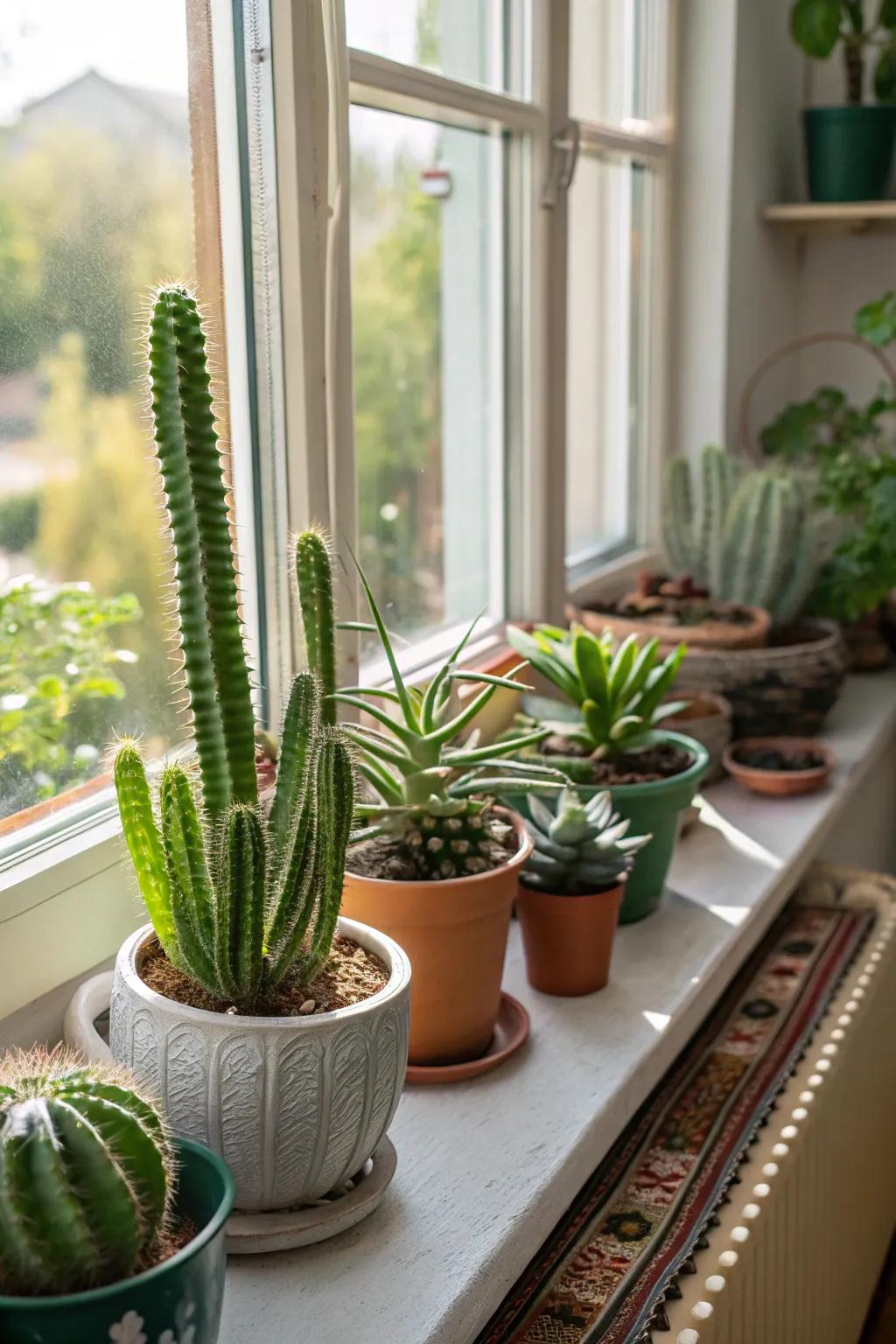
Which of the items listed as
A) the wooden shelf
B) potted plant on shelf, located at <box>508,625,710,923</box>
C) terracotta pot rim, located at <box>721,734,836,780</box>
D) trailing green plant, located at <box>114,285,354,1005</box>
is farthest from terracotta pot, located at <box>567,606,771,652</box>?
trailing green plant, located at <box>114,285,354,1005</box>

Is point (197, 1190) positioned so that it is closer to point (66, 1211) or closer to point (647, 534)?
point (66, 1211)

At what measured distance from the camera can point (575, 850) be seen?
1291mm

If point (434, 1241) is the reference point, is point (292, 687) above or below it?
above

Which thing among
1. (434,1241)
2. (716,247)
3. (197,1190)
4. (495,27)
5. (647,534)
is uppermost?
(495,27)

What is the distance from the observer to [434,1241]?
0.99 metres

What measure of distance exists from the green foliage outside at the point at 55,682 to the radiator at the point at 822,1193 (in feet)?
2.06

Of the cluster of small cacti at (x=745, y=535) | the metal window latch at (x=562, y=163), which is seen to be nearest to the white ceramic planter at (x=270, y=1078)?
the metal window latch at (x=562, y=163)

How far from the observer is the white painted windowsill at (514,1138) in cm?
92

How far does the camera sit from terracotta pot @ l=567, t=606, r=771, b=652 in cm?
199

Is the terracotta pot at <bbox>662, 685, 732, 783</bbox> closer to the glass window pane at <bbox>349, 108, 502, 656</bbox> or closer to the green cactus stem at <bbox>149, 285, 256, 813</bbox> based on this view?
the glass window pane at <bbox>349, 108, 502, 656</bbox>

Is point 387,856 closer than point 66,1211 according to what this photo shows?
No

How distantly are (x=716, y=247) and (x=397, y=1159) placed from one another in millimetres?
1677

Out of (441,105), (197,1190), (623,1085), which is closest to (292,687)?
(197,1190)

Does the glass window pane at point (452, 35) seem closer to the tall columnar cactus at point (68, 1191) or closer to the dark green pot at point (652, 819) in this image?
the dark green pot at point (652, 819)
